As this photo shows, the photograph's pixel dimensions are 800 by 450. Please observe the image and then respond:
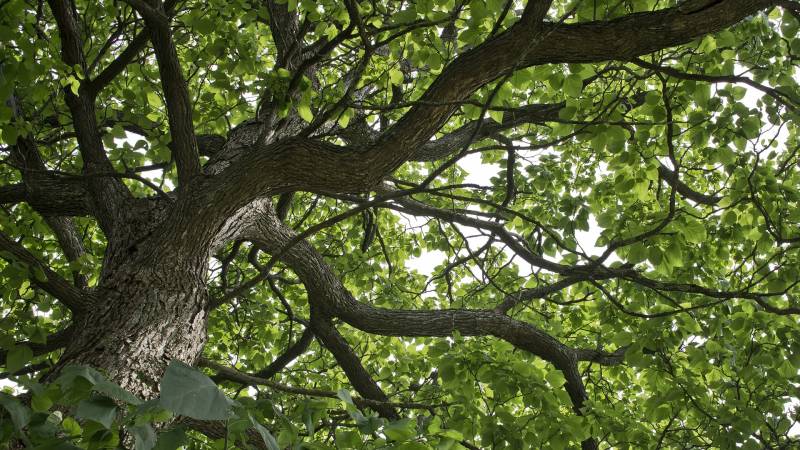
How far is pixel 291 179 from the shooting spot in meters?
3.47

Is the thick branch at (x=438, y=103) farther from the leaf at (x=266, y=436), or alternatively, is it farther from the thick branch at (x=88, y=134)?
the leaf at (x=266, y=436)

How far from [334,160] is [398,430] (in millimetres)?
1873

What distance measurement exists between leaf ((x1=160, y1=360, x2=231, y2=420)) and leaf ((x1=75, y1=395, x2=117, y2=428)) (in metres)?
0.15

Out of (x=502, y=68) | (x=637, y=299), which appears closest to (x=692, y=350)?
(x=637, y=299)

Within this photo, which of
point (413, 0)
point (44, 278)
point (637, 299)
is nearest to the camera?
point (44, 278)

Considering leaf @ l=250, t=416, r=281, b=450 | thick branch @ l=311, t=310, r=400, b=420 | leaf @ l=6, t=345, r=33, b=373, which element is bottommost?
leaf @ l=250, t=416, r=281, b=450

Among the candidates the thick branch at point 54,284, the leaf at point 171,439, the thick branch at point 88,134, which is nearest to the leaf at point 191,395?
the leaf at point 171,439

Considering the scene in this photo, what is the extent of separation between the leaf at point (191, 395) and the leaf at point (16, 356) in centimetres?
210

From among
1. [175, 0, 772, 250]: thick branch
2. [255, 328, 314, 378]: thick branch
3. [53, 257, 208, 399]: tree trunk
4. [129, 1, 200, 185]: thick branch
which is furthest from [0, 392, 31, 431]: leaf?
[255, 328, 314, 378]: thick branch

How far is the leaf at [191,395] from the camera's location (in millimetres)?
1100

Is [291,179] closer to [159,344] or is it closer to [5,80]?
[159,344]

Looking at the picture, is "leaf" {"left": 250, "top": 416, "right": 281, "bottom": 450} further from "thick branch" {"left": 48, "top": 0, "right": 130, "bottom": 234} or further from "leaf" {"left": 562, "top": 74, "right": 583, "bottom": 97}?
"thick branch" {"left": 48, "top": 0, "right": 130, "bottom": 234}

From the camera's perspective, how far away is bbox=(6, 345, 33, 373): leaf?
2822mm

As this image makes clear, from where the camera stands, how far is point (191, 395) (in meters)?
1.14
